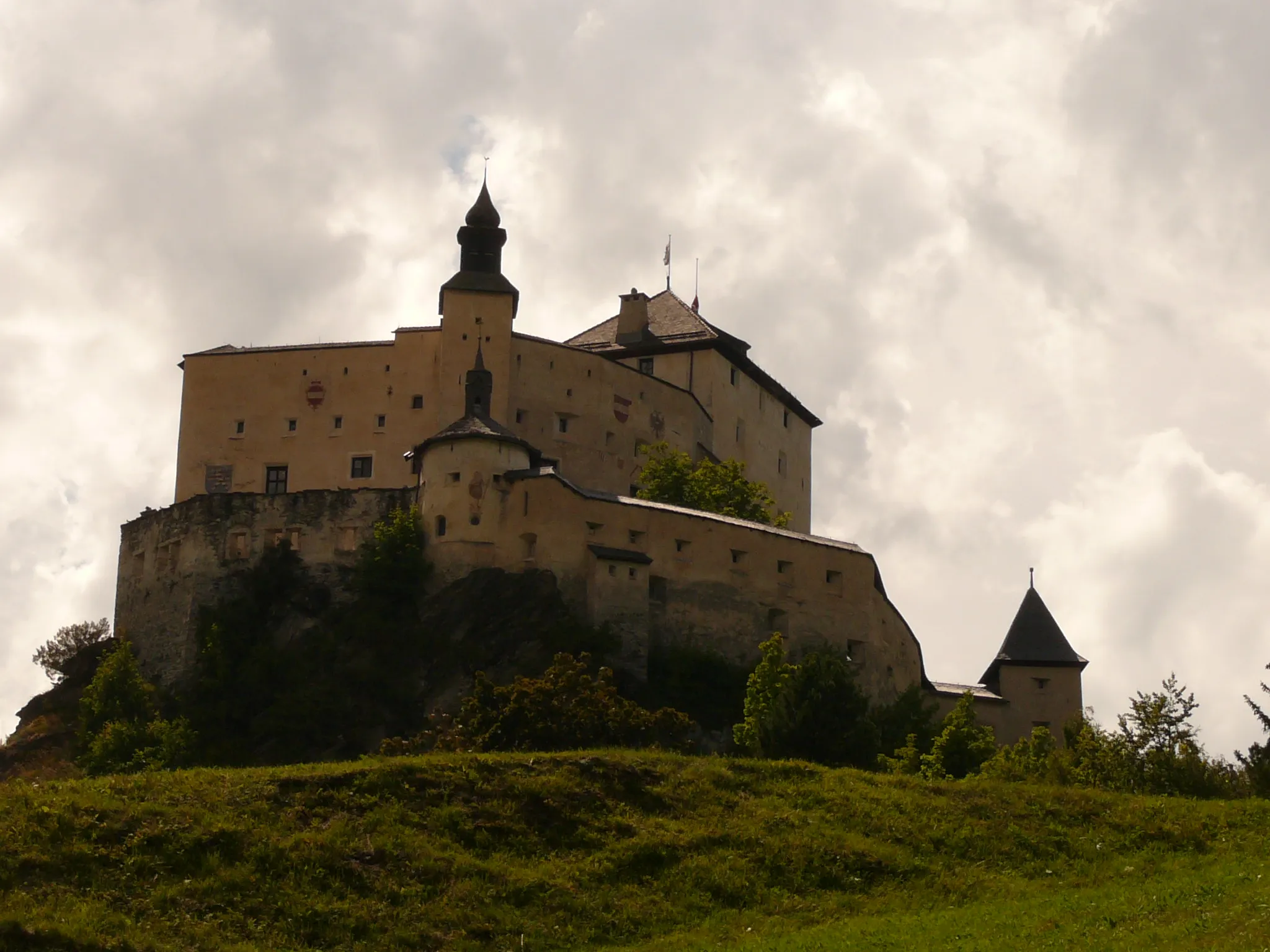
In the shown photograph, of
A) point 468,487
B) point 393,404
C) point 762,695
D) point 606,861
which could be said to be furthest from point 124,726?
point 606,861

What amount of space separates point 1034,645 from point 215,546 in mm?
27984

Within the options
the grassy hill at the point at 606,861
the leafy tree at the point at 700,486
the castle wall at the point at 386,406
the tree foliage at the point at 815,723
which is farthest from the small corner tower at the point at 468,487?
the grassy hill at the point at 606,861

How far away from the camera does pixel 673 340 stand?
8738 centimetres

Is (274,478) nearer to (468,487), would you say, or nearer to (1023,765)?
(468,487)

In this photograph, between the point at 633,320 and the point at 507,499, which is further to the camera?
the point at 633,320

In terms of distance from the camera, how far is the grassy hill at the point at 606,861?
34.0m

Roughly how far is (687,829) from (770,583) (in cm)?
2768

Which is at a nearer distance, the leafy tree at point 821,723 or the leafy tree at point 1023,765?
the leafy tree at point 1023,765

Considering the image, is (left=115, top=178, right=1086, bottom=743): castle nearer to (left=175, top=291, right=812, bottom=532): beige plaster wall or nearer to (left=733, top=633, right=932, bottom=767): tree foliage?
(left=175, top=291, right=812, bottom=532): beige plaster wall

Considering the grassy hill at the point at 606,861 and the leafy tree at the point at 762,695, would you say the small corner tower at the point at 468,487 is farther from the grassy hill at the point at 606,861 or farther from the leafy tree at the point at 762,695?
the grassy hill at the point at 606,861

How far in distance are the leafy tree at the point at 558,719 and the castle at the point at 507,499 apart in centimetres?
1037

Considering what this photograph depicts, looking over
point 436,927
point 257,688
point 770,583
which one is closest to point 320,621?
point 257,688

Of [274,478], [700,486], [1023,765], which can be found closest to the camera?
[1023,765]

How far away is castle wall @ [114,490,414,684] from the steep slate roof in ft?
55.1
